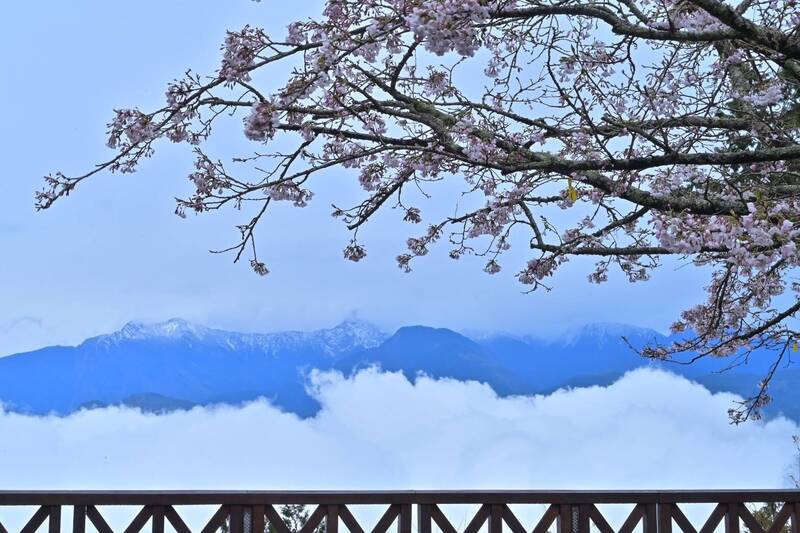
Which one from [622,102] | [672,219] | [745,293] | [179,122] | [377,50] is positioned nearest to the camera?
[672,219]

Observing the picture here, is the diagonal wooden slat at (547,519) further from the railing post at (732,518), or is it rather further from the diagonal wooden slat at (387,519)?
the railing post at (732,518)

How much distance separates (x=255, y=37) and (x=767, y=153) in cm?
258

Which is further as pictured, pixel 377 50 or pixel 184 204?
pixel 184 204

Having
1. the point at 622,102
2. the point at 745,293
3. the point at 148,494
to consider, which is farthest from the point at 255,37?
the point at 745,293

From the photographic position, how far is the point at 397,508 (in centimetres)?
576

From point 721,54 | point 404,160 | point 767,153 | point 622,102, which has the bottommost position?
point 767,153

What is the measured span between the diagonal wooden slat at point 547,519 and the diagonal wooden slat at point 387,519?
96cm

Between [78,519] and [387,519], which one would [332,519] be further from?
[78,519]

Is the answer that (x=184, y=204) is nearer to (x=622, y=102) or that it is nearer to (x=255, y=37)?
(x=255, y=37)

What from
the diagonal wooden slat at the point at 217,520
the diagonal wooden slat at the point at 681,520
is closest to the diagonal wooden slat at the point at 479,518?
the diagonal wooden slat at the point at 681,520

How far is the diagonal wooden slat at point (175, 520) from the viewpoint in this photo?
221 inches

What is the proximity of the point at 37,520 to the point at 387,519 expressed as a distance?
7.39 ft

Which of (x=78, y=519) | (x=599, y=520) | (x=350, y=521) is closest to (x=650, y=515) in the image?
(x=599, y=520)

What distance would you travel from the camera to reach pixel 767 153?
428cm
